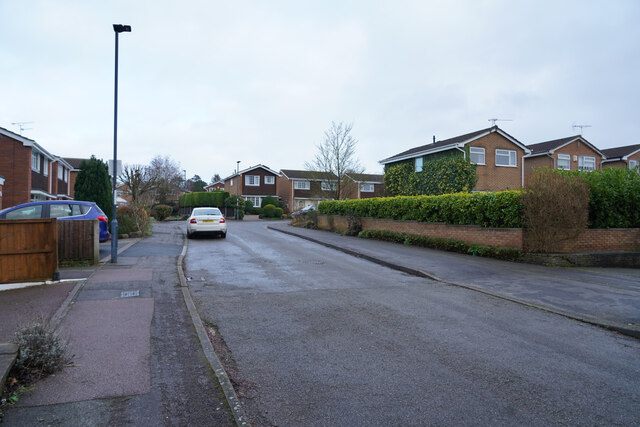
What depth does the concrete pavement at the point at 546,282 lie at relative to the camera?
23.5ft

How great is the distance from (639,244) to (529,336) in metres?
10.9

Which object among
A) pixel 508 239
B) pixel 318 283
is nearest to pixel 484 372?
pixel 318 283

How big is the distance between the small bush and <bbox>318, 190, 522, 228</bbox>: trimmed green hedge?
12.4m

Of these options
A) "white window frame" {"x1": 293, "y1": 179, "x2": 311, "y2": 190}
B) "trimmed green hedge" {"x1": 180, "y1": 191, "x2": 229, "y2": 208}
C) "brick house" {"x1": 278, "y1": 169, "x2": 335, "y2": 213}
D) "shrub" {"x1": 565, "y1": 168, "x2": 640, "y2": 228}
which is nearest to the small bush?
"shrub" {"x1": 565, "y1": 168, "x2": 640, "y2": 228}

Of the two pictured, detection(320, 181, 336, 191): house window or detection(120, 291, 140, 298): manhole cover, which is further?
detection(320, 181, 336, 191): house window

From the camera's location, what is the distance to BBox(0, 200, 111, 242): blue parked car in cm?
1329

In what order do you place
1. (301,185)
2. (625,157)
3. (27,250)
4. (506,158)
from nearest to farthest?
(27,250), (506,158), (625,157), (301,185)

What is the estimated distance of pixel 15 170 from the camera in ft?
88.4

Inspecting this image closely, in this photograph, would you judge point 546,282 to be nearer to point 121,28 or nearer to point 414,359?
point 414,359

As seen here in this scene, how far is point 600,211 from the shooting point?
13.7m

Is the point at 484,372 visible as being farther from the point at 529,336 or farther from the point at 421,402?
the point at 529,336

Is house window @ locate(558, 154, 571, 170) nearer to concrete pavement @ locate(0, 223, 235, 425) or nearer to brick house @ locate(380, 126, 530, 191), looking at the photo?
brick house @ locate(380, 126, 530, 191)

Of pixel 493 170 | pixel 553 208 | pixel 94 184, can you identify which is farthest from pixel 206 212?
pixel 493 170

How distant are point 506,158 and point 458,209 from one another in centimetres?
1759
